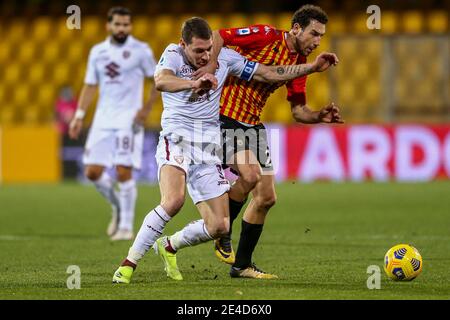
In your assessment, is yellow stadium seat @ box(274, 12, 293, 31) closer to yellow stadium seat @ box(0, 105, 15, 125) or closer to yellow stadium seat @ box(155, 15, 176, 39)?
yellow stadium seat @ box(155, 15, 176, 39)

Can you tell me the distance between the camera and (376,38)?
22.2 m

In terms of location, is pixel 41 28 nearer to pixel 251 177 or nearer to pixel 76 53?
pixel 76 53

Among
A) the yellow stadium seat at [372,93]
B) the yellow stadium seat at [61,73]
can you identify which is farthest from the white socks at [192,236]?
the yellow stadium seat at [61,73]

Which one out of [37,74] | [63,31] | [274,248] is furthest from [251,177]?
[63,31]

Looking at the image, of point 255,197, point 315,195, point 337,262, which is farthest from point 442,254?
point 315,195

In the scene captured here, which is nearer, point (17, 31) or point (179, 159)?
point (179, 159)

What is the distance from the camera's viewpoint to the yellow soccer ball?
720cm

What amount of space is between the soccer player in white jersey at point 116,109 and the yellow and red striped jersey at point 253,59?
3164 mm

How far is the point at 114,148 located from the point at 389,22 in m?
13.2

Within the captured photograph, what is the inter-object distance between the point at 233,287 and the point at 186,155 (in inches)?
40.5

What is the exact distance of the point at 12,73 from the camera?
965 inches

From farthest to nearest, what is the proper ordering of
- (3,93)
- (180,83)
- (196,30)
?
(3,93) < (196,30) < (180,83)
